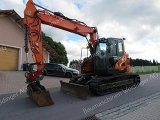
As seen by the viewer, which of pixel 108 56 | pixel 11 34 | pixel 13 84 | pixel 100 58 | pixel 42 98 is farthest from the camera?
pixel 11 34

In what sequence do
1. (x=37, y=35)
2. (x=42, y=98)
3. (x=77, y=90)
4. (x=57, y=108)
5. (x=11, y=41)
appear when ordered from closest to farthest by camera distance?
(x=57, y=108) → (x=42, y=98) → (x=37, y=35) → (x=77, y=90) → (x=11, y=41)

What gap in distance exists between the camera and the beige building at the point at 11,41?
66.0ft

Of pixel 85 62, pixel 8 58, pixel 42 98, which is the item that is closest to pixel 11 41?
pixel 8 58

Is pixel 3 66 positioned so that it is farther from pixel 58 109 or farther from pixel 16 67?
pixel 58 109

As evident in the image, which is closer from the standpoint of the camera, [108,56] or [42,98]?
[42,98]

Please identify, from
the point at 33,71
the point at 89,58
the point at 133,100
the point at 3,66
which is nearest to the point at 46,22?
the point at 33,71

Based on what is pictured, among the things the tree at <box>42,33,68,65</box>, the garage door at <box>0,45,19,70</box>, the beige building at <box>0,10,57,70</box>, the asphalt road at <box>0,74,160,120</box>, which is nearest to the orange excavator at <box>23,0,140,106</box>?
the asphalt road at <box>0,74,160,120</box>

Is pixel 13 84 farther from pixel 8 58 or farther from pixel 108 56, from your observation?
pixel 8 58

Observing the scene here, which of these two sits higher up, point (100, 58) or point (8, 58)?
point (8, 58)

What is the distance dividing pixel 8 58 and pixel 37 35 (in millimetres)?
12934

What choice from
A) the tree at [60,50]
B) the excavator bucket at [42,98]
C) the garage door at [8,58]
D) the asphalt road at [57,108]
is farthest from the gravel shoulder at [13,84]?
the tree at [60,50]

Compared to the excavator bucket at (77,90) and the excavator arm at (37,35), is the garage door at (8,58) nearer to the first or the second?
the excavator bucket at (77,90)

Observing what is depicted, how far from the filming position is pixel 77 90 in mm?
9562

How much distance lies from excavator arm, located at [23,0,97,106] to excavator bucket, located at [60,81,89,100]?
1.64 meters
